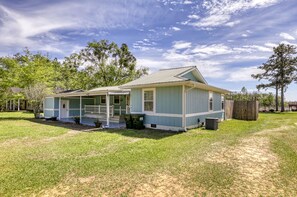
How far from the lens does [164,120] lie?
11.9 meters

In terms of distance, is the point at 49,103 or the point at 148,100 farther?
the point at 49,103

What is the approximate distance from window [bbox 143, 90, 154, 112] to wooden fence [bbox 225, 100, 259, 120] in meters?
9.94

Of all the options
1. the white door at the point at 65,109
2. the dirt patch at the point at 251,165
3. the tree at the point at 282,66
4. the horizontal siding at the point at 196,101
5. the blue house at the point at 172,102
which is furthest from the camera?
the tree at the point at 282,66

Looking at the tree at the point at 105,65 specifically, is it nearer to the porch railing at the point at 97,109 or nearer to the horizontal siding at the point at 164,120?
the porch railing at the point at 97,109

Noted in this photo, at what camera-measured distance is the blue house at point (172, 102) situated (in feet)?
36.9

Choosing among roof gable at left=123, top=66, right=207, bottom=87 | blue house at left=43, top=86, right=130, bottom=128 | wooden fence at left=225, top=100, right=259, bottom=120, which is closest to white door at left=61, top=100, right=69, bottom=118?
blue house at left=43, top=86, right=130, bottom=128

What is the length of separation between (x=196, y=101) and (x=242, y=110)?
30.9 ft

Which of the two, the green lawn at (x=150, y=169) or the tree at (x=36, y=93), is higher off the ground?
the tree at (x=36, y=93)

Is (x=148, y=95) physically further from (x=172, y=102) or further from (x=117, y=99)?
(x=117, y=99)

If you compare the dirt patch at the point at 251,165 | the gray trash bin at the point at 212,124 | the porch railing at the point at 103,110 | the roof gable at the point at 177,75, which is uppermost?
the roof gable at the point at 177,75

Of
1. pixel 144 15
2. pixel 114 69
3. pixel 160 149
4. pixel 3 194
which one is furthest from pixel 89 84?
pixel 3 194

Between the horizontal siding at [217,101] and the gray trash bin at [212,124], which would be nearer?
the gray trash bin at [212,124]

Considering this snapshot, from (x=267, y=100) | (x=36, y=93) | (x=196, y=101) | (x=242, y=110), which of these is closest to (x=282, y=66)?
(x=267, y=100)

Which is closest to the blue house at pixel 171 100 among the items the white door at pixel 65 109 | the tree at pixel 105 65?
the white door at pixel 65 109
